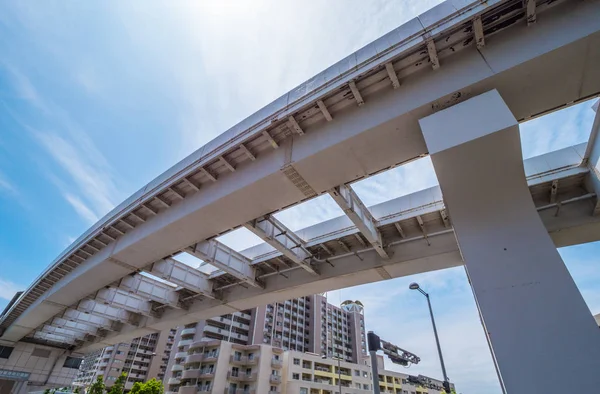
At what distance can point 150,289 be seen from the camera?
12328 mm

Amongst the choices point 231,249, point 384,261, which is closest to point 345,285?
point 384,261

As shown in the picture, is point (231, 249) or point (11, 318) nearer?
point (231, 249)

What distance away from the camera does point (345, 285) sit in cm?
1095

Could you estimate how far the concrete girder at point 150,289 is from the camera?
1151cm

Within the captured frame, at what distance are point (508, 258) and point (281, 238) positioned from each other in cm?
601

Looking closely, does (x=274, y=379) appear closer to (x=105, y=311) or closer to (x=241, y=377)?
(x=241, y=377)

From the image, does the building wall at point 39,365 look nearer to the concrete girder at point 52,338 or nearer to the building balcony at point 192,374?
the concrete girder at point 52,338

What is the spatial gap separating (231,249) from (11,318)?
15857 millimetres

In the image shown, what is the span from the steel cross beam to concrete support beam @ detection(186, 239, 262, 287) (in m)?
4.87

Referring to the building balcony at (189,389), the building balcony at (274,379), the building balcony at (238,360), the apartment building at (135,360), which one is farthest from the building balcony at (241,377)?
the apartment building at (135,360)

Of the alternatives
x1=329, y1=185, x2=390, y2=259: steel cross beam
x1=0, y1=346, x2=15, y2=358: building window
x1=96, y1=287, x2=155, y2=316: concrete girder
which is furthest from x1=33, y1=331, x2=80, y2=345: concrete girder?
x1=329, y1=185, x2=390, y2=259: steel cross beam

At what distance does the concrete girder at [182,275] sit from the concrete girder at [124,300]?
9.67ft

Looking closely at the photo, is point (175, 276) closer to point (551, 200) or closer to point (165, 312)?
point (165, 312)

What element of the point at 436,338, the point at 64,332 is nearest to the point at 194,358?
the point at 64,332
